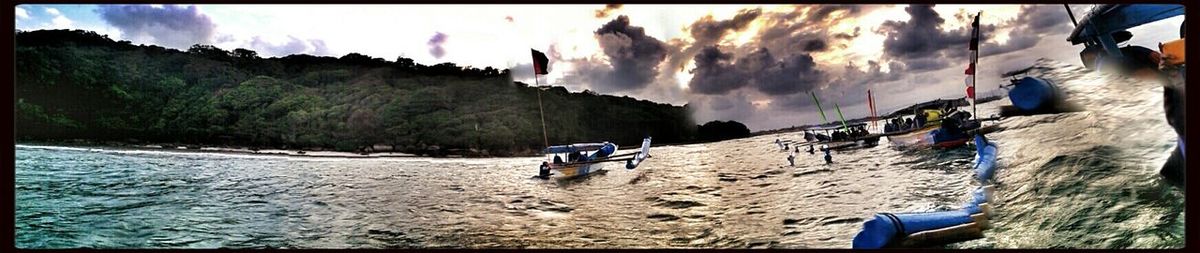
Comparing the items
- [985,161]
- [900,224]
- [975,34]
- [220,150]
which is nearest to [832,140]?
[900,224]

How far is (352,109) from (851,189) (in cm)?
353

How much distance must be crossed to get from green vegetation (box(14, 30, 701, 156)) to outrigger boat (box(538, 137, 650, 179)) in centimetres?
7

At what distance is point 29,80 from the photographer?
414 cm

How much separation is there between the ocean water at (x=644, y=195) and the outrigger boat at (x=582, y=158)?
0.22ft

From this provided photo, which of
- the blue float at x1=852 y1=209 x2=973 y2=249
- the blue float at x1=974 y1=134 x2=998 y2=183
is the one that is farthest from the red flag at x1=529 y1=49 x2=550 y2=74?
the blue float at x1=974 y1=134 x2=998 y2=183

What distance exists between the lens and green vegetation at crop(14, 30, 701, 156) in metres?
4.09

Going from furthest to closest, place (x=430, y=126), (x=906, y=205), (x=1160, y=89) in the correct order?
(x=430, y=126) → (x=906, y=205) → (x=1160, y=89)

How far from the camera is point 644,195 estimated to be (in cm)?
403

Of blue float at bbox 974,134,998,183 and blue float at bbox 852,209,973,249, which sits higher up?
blue float at bbox 974,134,998,183

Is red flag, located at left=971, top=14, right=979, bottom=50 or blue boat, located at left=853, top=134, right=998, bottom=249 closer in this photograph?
blue boat, located at left=853, top=134, right=998, bottom=249

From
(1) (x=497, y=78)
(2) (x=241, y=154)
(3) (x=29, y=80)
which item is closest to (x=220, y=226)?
(2) (x=241, y=154)

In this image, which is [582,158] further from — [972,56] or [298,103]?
[972,56]

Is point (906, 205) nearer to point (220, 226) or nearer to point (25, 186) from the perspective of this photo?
Result: point (220, 226)

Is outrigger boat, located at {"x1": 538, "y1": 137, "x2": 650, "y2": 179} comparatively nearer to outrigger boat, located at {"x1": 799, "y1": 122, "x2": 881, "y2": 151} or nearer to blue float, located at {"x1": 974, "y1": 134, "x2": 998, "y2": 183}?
outrigger boat, located at {"x1": 799, "y1": 122, "x2": 881, "y2": 151}
